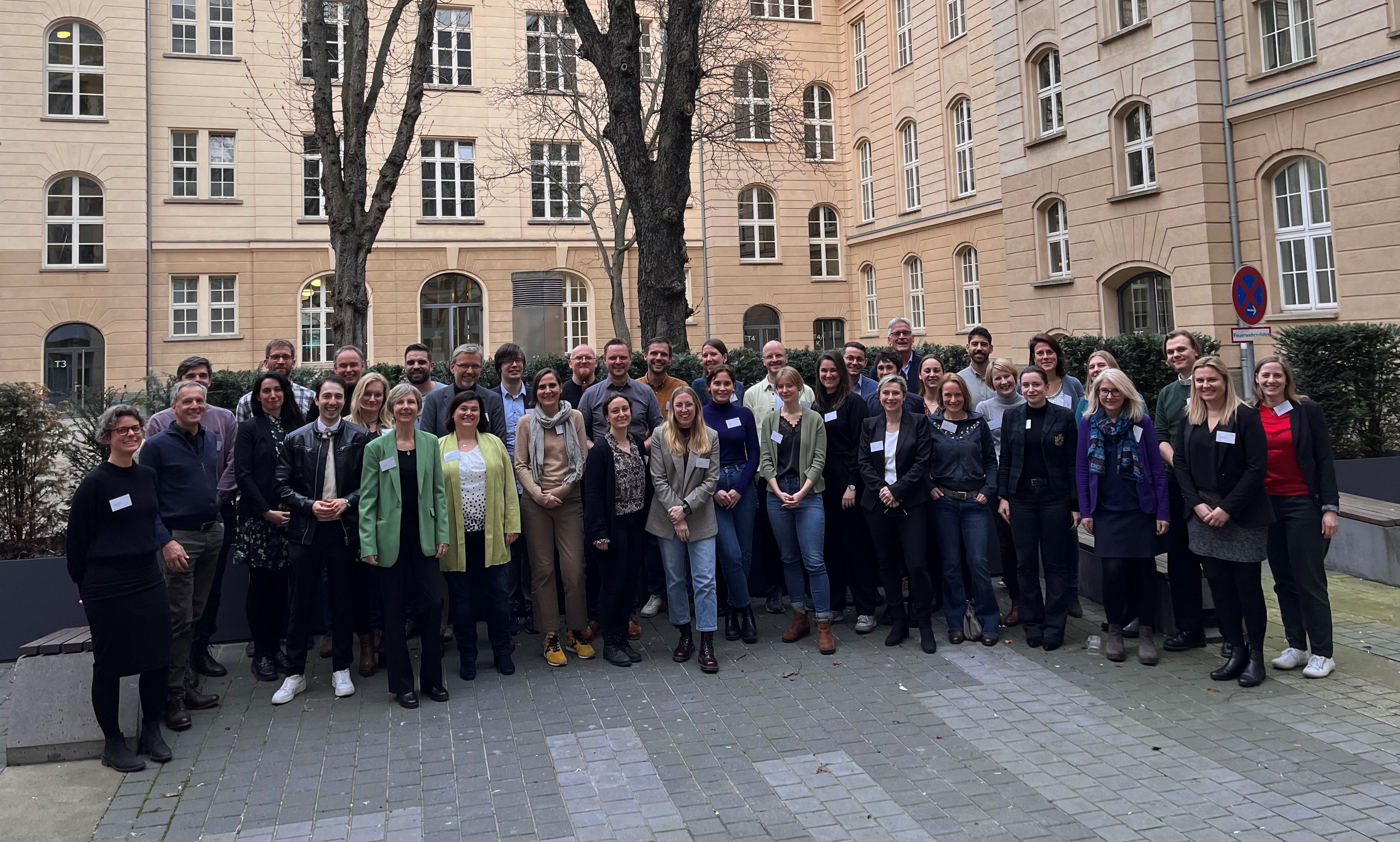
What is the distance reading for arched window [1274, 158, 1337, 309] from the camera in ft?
59.1

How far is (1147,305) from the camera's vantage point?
21625 millimetres

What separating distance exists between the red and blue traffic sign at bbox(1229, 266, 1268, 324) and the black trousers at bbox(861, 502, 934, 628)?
6.88 meters

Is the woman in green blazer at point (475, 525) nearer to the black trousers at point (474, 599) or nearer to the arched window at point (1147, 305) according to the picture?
the black trousers at point (474, 599)

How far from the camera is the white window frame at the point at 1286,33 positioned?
17906mm

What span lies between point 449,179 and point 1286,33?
77.2 feet

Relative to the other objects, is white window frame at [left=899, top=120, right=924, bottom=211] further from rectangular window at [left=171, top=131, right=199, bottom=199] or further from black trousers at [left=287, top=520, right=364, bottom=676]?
black trousers at [left=287, top=520, right=364, bottom=676]

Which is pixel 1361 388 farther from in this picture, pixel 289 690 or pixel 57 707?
pixel 57 707

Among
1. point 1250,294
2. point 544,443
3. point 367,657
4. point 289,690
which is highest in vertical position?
point 1250,294

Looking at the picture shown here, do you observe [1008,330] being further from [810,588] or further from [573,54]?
[810,588]

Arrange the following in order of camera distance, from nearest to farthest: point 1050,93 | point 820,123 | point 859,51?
point 1050,93 < point 859,51 < point 820,123

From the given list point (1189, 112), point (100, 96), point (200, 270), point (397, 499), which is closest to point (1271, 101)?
point (1189, 112)

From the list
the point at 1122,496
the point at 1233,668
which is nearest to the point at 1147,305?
the point at 1122,496

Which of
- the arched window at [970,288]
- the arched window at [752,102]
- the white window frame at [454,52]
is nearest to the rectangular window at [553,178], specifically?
the white window frame at [454,52]

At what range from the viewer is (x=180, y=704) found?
19.9ft
